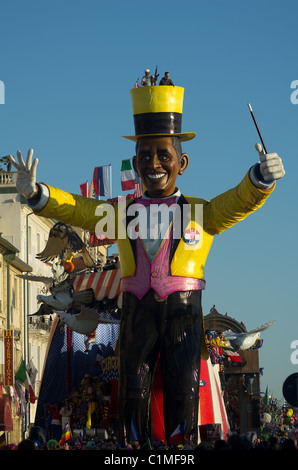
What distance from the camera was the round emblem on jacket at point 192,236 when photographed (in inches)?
545

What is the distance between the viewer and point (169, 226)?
13.9 m

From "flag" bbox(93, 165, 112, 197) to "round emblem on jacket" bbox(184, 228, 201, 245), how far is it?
74.0 feet

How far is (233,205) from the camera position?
44.7ft

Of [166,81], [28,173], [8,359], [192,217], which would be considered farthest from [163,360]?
[8,359]

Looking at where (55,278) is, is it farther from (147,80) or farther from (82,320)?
(147,80)

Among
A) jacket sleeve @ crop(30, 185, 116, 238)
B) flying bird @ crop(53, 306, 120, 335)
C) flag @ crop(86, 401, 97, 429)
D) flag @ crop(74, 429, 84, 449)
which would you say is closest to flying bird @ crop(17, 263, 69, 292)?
flying bird @ crop(53, 306, 120, 335)

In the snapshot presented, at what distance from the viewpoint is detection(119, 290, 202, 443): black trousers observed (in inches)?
528

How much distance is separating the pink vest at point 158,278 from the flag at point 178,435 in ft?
5.53

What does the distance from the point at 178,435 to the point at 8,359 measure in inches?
1030

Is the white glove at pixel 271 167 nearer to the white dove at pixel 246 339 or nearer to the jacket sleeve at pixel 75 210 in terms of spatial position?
the jacket sleeve at pixel 75 210

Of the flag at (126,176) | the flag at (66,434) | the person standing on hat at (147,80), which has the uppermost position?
the flag at (126,176)

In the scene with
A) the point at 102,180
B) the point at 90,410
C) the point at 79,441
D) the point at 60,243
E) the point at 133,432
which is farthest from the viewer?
the point at 102,180

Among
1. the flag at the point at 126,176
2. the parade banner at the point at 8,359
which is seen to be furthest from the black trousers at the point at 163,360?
the parade banner at the point at 8,359

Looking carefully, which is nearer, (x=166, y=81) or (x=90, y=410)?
(x=166, y=81)
